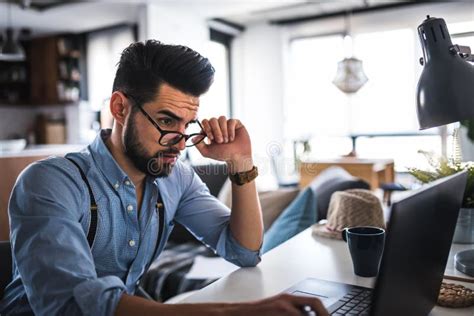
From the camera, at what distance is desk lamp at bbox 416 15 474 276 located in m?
0.96

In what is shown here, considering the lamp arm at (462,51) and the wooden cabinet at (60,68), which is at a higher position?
the wooden cabinet at (60,68)

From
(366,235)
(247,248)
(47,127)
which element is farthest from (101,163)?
(47,127)

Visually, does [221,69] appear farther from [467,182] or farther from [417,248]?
[417,248]

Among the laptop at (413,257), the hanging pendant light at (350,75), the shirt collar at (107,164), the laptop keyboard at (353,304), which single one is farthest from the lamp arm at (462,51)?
the hanging pendant light at (350,75)

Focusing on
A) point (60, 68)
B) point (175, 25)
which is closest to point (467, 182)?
point (175, 25)

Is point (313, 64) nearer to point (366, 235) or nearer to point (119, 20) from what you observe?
point (119, 20)

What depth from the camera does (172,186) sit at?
4.45ft

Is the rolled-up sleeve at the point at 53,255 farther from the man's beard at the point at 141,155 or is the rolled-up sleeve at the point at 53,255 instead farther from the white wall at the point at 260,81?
the white wall at the point at 260,81

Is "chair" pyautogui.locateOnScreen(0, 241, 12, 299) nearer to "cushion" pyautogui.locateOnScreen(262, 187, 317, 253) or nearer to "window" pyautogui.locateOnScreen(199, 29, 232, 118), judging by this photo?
"cushion" pyautogui.locateOnScreen(262, 187, 317, 253)

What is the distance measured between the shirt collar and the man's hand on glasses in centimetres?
26

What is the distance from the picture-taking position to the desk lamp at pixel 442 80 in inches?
37.7

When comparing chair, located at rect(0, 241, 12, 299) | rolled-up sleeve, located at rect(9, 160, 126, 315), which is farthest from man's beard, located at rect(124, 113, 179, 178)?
chair, located at rect(0, 241, 12, 299)

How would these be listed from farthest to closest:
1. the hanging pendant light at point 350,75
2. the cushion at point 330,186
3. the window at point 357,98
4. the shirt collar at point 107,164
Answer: the window at point 357,98
the hanging pendant light at point 350,75
the cushion at point 330,186
the shirt collar at point 107,164

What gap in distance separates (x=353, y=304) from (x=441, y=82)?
522 mm
